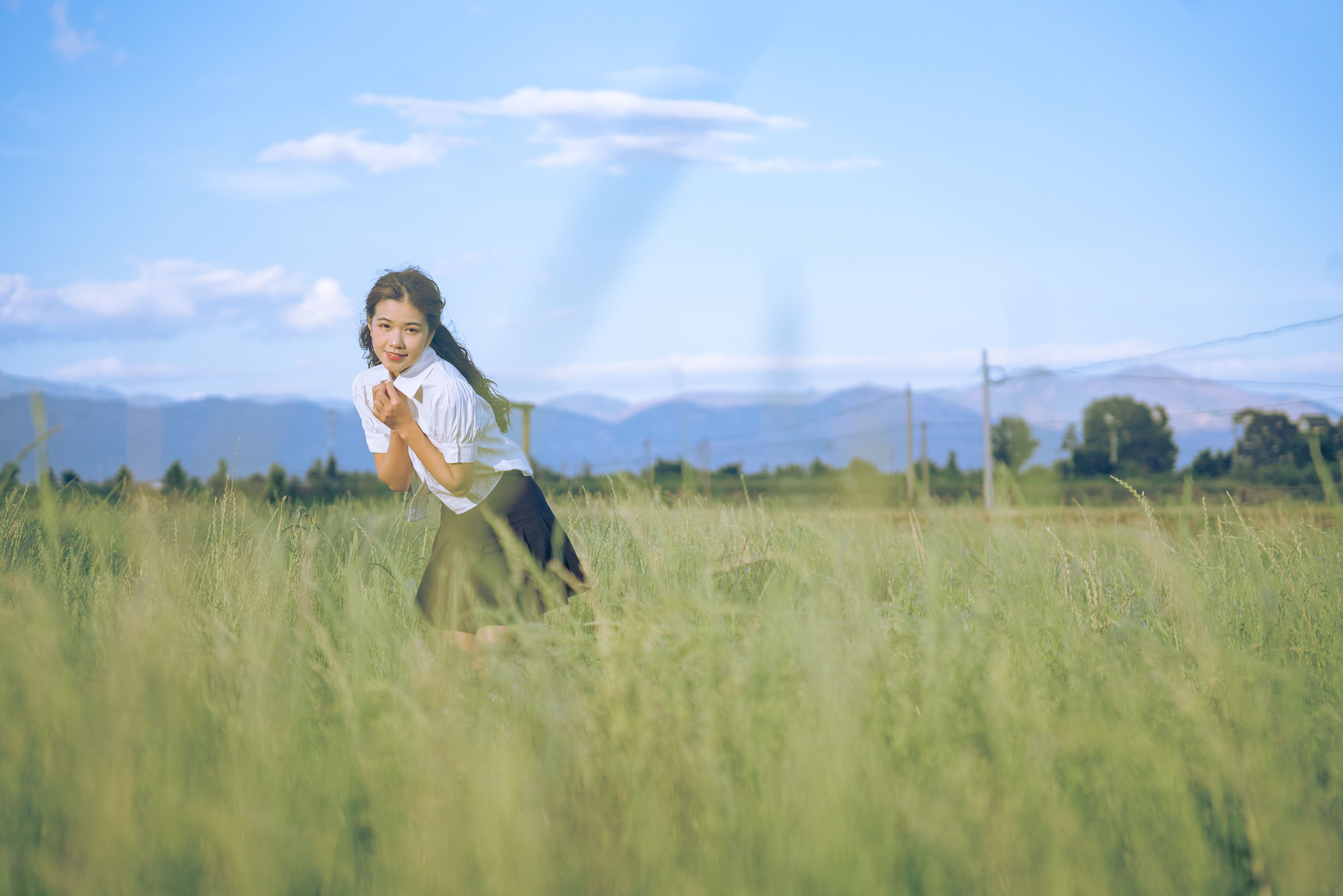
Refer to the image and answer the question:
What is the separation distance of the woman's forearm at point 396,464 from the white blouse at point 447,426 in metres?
0.03

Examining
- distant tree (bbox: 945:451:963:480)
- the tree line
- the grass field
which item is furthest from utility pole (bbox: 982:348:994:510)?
the grass field

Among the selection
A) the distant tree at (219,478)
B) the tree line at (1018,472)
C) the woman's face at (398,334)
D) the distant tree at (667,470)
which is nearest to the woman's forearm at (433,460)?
the woman's face at (398,334)

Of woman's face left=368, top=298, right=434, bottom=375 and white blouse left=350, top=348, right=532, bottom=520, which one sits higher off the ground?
woman's face left=368, top=298, right=434, bottom=375

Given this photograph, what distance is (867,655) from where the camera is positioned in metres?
2.22

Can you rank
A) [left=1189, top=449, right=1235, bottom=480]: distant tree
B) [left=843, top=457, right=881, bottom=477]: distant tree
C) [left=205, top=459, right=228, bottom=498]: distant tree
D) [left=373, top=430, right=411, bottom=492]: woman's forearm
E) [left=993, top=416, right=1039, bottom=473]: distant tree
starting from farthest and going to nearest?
[left=993, top=416, right=1039, bottom=473]: distant tree → [left=1189, top=449, right=1235, bottom=480]: distant tree → [left=205, top=459, right=228, bottom=498]: distant tree → [left=843, top=457, right=881, bottom=477]: distant tree → [left=373, top=430, right=411, bottom=492]: woman's forearm

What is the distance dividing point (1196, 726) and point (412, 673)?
2.01 metres

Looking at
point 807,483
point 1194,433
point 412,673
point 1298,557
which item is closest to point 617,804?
point 412,673

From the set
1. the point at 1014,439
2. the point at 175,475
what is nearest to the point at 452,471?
the point at 175,475

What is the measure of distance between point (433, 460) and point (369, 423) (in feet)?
1.44

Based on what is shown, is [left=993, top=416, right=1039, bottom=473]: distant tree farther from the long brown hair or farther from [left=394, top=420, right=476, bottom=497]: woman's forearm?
[left=394, top=420, right=476, bottom=497]: woman's forearm

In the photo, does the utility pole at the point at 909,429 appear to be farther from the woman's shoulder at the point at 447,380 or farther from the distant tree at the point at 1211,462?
the woman's shoulder at the point at 447,380

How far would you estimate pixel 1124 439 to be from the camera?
1773 inches

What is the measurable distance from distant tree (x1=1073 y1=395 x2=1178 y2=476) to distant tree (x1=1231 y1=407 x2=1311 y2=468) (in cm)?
Answer: 286

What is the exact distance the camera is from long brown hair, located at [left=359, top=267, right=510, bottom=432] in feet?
10.3
